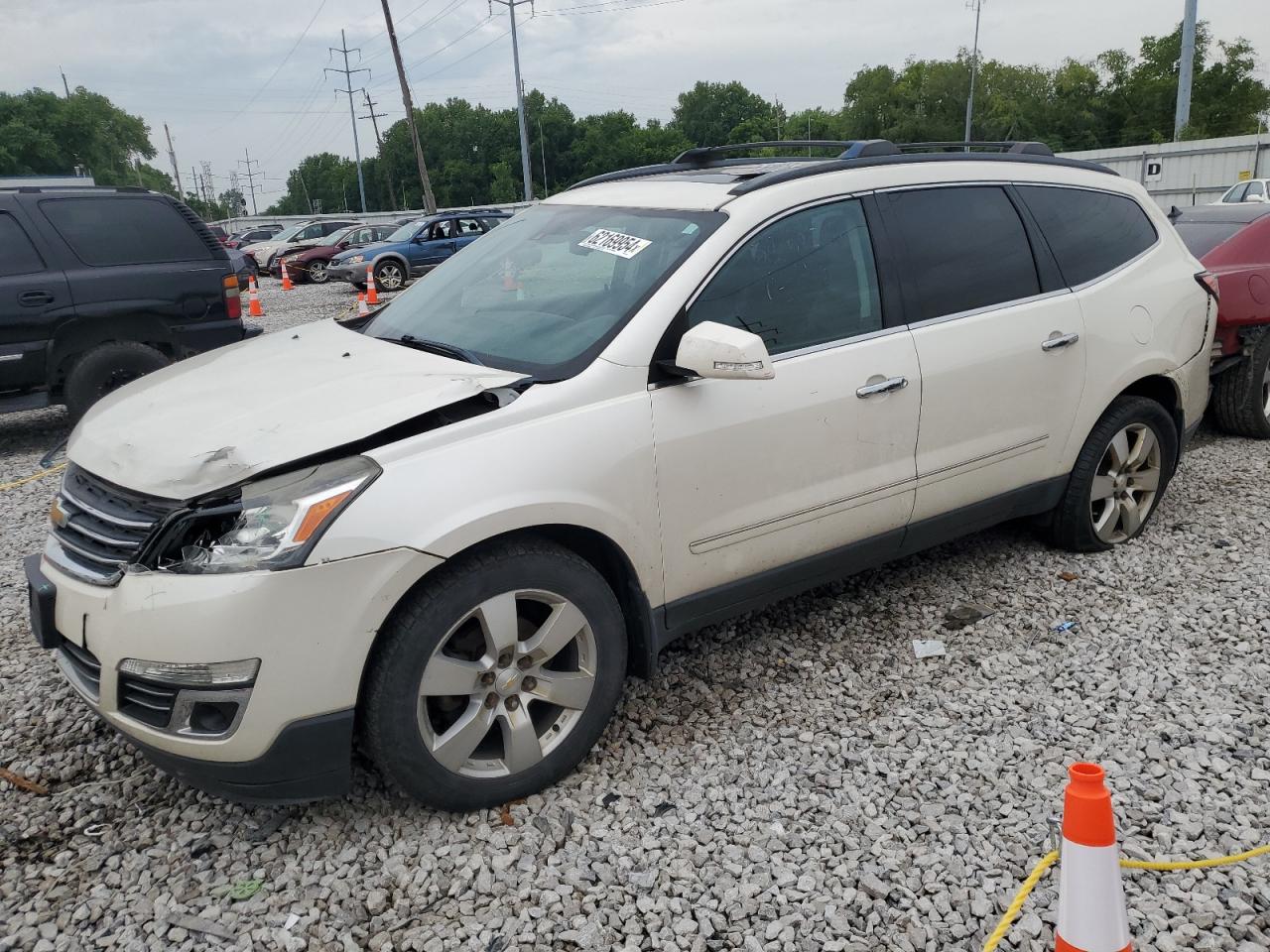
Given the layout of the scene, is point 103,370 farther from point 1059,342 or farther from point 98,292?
point 1059,342

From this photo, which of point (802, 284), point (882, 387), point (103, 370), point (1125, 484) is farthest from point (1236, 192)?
point (103, 370)

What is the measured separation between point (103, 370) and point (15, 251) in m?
1.06

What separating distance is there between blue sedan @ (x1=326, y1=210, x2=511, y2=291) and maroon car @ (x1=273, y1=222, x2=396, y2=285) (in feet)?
9.63

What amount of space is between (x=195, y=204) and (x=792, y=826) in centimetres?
14106

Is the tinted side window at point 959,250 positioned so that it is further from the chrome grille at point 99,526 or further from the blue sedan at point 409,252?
the blue sedan at point 409,252

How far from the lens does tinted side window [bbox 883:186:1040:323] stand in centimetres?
375

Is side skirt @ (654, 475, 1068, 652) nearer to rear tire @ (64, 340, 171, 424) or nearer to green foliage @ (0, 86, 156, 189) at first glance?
rear tire @ (64, 340, 171, 424)

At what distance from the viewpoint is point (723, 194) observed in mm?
3459

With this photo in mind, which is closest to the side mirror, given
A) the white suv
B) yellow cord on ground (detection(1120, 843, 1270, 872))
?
the white suv

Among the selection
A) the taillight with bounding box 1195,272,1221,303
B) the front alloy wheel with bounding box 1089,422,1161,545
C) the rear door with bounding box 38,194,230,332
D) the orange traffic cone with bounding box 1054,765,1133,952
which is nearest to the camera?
the orange traffic cone with bounding box 1054,765,1133,952

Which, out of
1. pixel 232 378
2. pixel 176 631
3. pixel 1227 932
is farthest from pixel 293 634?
pixel 1227 932

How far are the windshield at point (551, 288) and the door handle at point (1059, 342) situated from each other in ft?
5.23

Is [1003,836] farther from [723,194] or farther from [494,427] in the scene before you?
[723,194]

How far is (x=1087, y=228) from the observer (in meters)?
4.40
